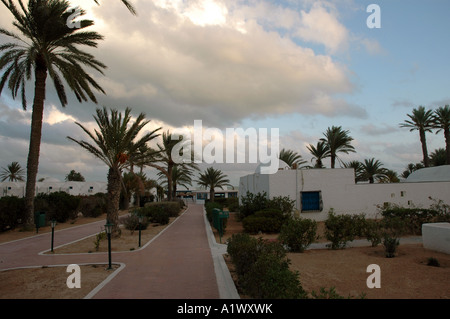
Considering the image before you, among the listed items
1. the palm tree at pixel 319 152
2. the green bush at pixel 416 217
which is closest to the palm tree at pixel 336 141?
the palm tree at pixel 319 152

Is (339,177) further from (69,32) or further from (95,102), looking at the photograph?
(69,32)

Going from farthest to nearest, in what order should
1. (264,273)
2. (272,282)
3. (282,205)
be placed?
(282,205), (264,273), (272,282)

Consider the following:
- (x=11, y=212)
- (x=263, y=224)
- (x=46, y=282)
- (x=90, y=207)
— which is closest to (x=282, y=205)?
(x=263, y=224)

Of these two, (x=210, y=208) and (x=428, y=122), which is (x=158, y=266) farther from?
(x=428, y=122)

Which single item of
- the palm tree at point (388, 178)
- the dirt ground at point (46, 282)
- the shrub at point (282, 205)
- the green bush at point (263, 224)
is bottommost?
the dirt ground at point (46, 282)

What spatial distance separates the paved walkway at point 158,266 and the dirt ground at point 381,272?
217 cm

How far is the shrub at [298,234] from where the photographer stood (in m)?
10.6

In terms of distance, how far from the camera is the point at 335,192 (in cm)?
1966

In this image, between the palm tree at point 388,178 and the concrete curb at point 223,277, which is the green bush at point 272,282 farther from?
the palm tree at point 388,178

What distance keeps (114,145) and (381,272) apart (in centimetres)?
1224

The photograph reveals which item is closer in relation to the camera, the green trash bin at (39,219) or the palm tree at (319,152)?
the green trash bin at (39,219)

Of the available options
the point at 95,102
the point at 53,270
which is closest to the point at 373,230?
the point at 53,270
